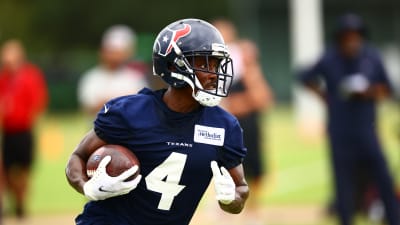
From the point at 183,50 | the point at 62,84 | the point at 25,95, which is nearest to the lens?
the point at 183,50

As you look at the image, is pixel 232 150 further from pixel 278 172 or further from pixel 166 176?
pixel 278 172

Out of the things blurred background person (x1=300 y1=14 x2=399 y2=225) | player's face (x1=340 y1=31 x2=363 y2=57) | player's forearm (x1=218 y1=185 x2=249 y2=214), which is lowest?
blurred background person (x1=300 y1=14 x2=399 y2=225)

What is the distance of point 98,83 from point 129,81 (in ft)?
Answer: 1.00

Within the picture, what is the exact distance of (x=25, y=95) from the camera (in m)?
12.0

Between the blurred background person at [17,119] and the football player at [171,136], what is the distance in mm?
6678

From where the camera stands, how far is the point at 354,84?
9422 mm

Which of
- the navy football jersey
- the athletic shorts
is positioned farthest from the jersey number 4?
the athletic shorts

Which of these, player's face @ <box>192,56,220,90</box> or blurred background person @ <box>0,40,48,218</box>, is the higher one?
player's face @ <box>192,56,220,90</box>

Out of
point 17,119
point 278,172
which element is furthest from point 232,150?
point 278,172

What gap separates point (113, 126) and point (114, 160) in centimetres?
22

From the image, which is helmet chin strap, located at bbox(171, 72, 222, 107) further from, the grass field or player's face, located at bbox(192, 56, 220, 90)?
the grass field

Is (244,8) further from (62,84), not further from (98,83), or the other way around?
(98,83)

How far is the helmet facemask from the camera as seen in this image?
528 cm

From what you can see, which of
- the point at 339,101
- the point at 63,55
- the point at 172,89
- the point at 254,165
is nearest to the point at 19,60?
the point at 254,165
